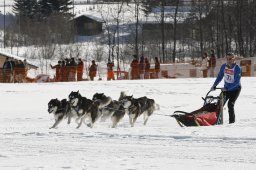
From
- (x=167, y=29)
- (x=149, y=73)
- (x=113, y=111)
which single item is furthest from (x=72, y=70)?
(x=167, y=29)

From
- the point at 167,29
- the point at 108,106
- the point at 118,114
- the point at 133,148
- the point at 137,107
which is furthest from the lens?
the point at 167,29

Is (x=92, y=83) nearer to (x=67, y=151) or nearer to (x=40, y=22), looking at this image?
(x=67, y=151)

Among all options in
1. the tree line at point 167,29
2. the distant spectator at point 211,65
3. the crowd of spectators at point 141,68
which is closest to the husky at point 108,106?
the crowd of spectators at point 141,68

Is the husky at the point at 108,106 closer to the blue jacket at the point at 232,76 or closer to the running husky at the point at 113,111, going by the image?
the running husky at the point at 113,111

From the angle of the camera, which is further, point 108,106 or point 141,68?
point 141,68

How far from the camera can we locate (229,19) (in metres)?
47.3

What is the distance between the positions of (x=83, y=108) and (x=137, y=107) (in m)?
1.14

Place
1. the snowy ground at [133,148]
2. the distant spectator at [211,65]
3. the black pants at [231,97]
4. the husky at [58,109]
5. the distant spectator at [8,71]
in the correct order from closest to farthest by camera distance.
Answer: the snowy ground at [133,148], the black pants at [231,97], the husky at [58,109], the distant spectator at [8,71], the distant spectator at [211,65]

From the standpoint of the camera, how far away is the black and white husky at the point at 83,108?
10.8 m

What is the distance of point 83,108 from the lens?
10.9 m

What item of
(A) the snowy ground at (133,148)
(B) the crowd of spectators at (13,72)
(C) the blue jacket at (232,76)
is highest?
(B) the crowd of spectators at (13,72)

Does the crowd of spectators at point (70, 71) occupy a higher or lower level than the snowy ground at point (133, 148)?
higher

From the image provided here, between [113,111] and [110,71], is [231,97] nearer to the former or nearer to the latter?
[113,111]

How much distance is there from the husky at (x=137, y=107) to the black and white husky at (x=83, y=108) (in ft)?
2.00
